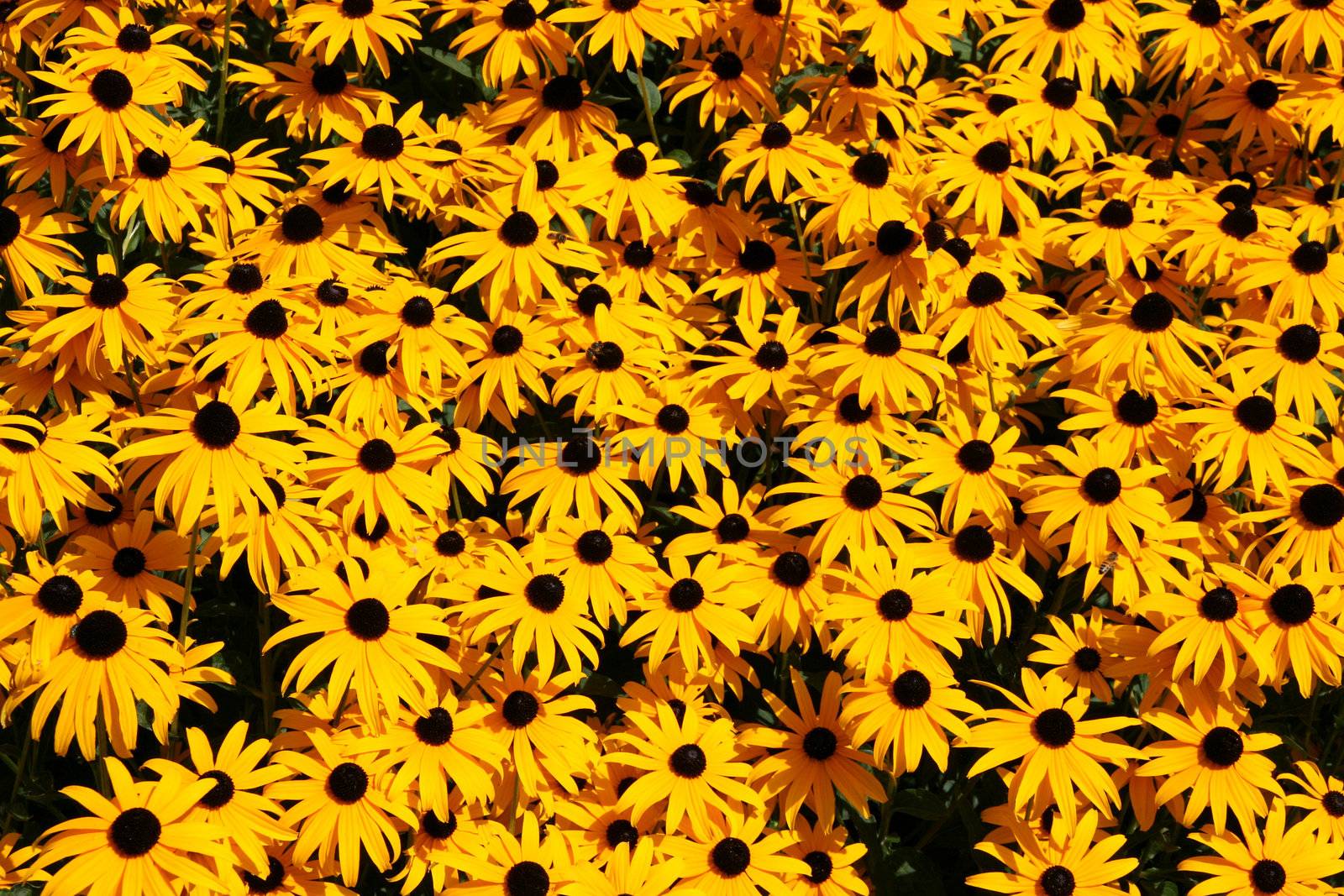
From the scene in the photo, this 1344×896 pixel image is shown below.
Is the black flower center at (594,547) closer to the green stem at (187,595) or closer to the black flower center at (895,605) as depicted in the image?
the black flower center at (895,605)

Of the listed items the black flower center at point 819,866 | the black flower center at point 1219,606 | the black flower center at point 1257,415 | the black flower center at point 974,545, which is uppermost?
the black flower center at point 1257,415

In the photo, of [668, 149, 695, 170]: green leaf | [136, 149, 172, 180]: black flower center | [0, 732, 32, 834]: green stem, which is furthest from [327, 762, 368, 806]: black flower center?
[668, 149, 695, 170]: green leaf

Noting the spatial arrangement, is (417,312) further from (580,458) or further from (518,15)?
(518,15)

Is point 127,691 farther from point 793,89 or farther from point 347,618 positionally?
point 793,89

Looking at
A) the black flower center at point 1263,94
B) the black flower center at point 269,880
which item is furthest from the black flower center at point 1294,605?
the black flower center at point 269,880

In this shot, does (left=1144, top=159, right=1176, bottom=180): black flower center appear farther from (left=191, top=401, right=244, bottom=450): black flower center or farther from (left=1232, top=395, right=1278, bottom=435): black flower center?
(left=191, top=401, right=244, bottom=450): black flower center
